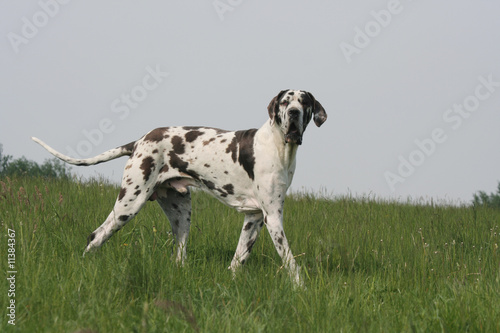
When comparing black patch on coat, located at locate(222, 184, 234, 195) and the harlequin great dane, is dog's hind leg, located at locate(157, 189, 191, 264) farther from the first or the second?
black patch on coat, located at locate(222, 184, 234, 195)

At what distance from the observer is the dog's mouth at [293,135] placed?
5094mm

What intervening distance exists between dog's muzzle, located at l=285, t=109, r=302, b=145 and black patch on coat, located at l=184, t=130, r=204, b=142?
3.90 ft

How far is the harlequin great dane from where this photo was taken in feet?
17.3

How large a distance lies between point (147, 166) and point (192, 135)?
0.61m

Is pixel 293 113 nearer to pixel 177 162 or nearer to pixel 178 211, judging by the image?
pixel 177 162

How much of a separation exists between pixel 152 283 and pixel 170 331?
91cm

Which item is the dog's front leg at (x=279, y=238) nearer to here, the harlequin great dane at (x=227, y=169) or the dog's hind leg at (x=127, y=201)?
the harlequin great dane at (x=227, y=169)

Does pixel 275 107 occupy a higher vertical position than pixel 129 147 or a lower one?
higher

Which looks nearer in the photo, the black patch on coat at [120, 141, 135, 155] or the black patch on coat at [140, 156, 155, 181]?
the black patch on coat at [140, 156, 155, 181]

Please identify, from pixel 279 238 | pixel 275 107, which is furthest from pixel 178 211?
pixel 275 107

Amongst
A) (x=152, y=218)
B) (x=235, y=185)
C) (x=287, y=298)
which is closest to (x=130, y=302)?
(x=287, y=298)

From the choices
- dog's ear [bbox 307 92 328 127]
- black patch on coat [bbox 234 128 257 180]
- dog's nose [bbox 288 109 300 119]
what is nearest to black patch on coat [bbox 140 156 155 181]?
black patch on coat [bbox 234 128 257 180]

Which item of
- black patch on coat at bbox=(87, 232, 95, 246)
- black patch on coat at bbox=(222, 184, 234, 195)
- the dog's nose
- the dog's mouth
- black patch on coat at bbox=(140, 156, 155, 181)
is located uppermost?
the dog's nose

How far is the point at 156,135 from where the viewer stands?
19.2 ft
